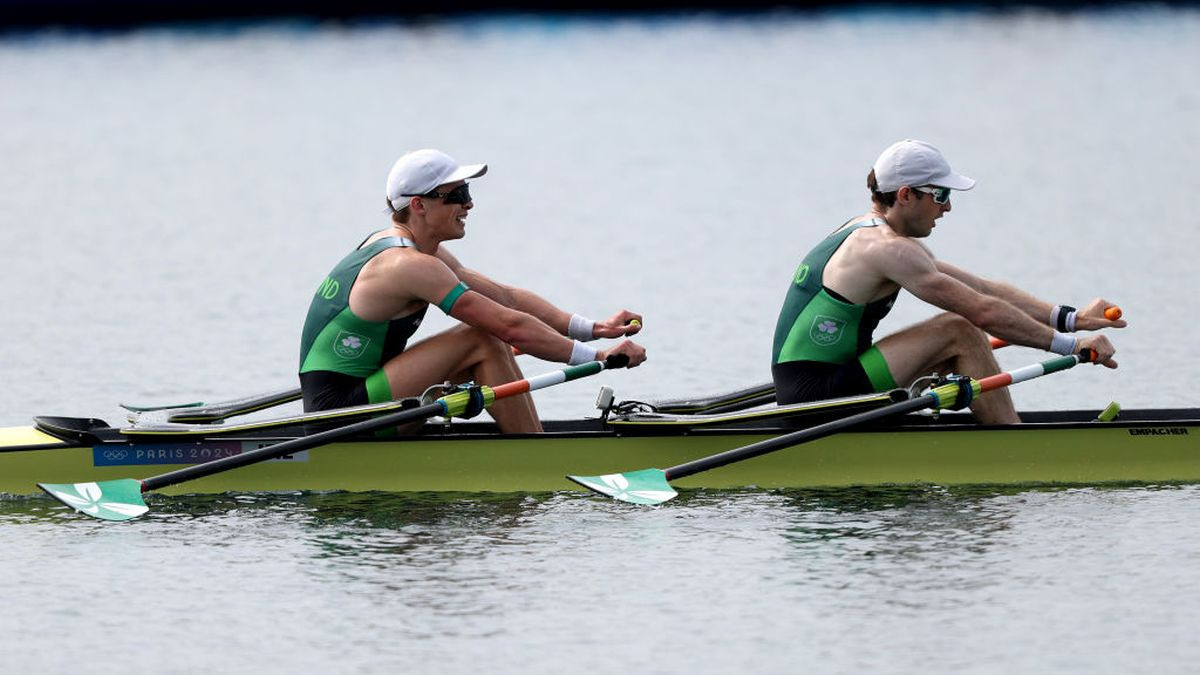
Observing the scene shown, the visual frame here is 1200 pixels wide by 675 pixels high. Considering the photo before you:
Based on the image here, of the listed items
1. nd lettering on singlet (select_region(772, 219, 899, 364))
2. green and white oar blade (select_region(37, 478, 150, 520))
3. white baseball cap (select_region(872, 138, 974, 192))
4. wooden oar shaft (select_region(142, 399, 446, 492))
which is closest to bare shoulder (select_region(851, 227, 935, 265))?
nd lettering on singlet (select_region(772, 219, 899, 364))

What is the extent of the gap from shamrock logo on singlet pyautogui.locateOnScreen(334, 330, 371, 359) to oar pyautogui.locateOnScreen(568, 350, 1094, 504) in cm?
154

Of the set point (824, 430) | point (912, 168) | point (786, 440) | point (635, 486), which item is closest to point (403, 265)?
point (635, 486)

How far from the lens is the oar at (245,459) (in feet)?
41.9

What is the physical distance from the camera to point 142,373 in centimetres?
1886

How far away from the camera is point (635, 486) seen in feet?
42.1

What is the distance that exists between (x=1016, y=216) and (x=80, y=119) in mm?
21738

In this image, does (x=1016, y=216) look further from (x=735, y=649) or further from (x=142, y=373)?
(x=735, y=649)

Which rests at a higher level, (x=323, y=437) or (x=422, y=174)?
(x=422, y=174)

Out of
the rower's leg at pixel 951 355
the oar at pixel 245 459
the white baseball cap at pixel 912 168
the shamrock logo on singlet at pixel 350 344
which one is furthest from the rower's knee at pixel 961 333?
the shamrock logo on singlet at pixel 350 344

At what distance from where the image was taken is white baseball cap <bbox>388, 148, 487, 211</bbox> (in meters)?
13.1

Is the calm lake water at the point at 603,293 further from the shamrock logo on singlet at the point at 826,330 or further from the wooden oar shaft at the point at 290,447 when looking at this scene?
the shamrock logo on singlet at the point at 826,330

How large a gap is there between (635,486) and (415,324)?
5.65ft

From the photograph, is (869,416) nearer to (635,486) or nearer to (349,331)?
(635,486)

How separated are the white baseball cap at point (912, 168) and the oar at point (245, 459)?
212 cm
